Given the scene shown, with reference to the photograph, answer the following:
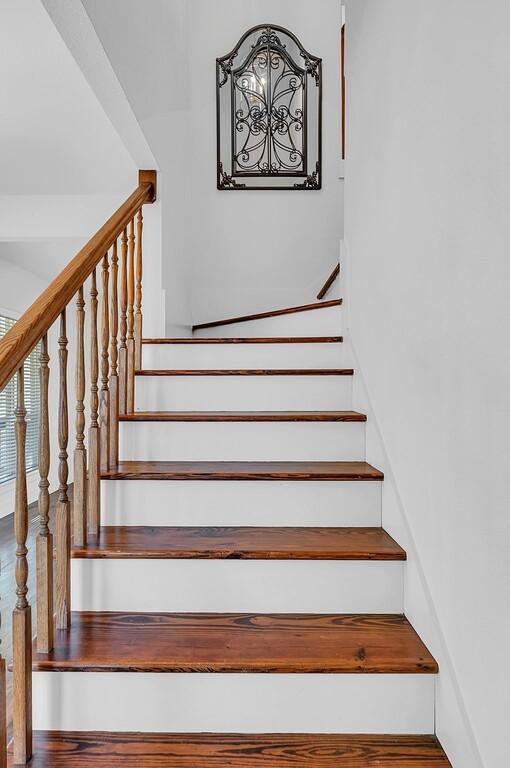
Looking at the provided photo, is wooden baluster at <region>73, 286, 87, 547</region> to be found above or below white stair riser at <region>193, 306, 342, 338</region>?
below

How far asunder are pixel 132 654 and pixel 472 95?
1388 mm

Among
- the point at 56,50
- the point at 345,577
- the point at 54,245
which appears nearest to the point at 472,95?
the point at 345,577

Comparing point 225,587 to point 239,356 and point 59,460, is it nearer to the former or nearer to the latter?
point 59,460

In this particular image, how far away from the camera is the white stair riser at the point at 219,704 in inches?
49.3

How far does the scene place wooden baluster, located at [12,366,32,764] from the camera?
3.77 feet

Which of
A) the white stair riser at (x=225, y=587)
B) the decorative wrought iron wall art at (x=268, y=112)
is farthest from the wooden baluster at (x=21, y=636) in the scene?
the decorative wrought iron wall art at (x=268, y=112)

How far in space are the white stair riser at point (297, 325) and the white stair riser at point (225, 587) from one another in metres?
1.56

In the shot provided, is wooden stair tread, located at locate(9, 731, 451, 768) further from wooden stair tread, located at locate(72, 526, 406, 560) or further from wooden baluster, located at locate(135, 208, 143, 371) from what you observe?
wooden baluster, located at locate(135, 208, 143, 371)

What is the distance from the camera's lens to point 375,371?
1.83 metres

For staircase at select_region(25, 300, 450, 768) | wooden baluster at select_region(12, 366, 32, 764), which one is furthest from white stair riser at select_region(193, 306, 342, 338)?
wooden baluster at select_region(12, 366, 32, 764)

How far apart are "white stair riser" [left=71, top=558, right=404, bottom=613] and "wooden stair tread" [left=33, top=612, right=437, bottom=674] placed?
0.09 feet

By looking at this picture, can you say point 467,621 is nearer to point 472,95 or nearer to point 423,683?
point 423,683

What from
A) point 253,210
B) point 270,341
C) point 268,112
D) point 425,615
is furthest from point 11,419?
point 425,615

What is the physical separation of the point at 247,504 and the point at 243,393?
62 centimetres
